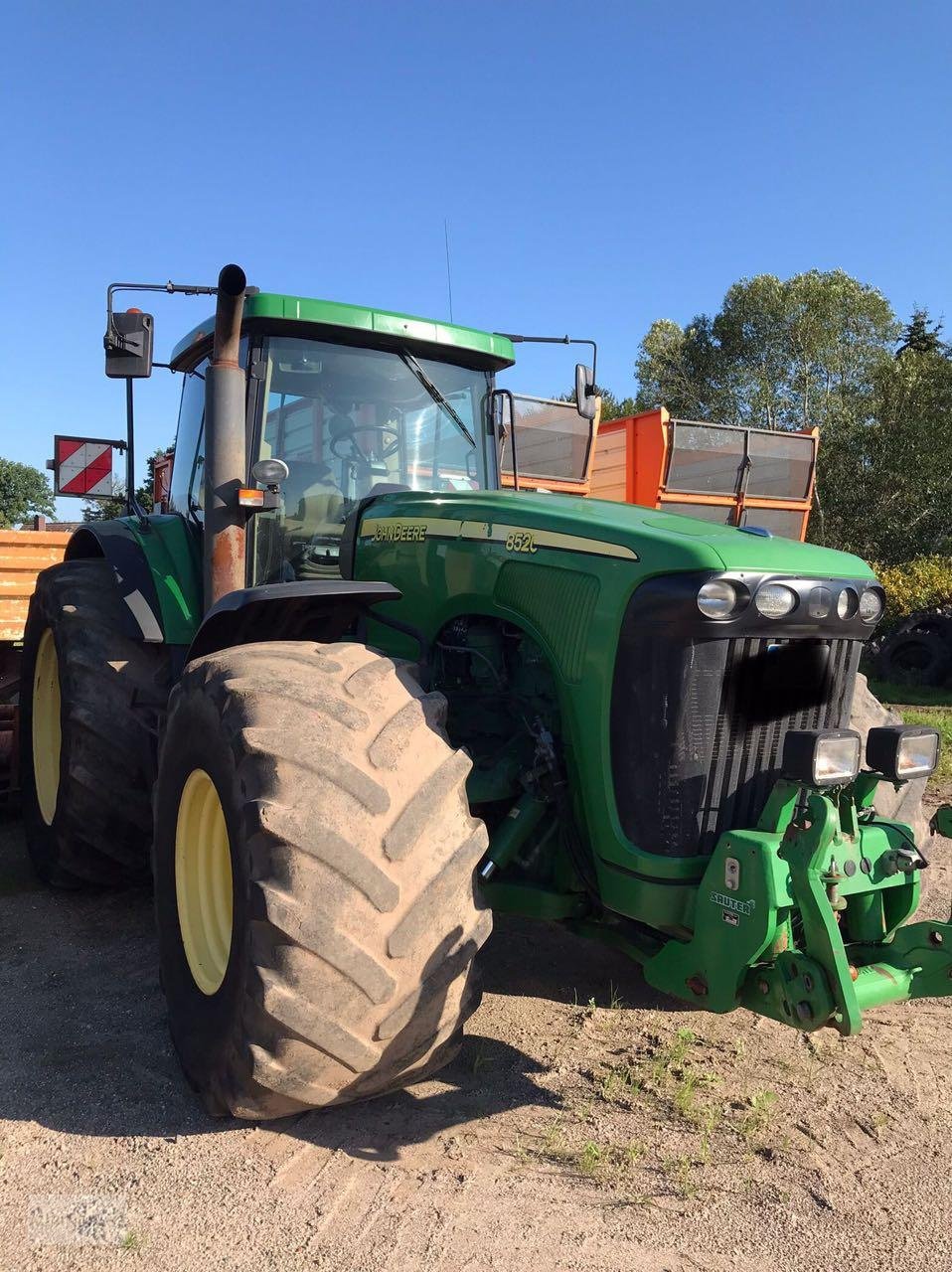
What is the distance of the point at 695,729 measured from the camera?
2801 mm

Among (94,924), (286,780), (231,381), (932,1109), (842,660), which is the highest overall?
(231,381)

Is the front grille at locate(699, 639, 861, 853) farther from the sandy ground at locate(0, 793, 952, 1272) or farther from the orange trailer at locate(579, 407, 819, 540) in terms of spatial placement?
the orange trailer at locate(579, 407, 819, 540)

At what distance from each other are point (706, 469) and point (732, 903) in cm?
792

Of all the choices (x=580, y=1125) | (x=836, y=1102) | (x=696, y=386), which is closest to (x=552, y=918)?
(x=580, y=1125)

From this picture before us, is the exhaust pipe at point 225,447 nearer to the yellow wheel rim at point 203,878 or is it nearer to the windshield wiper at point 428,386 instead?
the windshield wiper at point 428,386

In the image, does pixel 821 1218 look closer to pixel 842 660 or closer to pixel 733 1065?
pixel 733 1065

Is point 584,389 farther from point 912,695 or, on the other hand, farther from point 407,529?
point 912,695

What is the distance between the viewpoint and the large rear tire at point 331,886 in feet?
7.78

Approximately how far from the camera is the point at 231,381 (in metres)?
3.54

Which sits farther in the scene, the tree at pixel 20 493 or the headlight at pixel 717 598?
the tree at pixel 20 493

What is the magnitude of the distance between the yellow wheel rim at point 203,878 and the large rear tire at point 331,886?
0.11 metres

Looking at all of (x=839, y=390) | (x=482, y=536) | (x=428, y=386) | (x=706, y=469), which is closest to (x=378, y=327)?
(x=428, y=386)

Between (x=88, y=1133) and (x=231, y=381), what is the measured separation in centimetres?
233

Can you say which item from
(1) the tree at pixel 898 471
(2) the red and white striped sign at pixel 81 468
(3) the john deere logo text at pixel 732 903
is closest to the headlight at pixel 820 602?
(3) the john deere logo text at pixel 732 903
